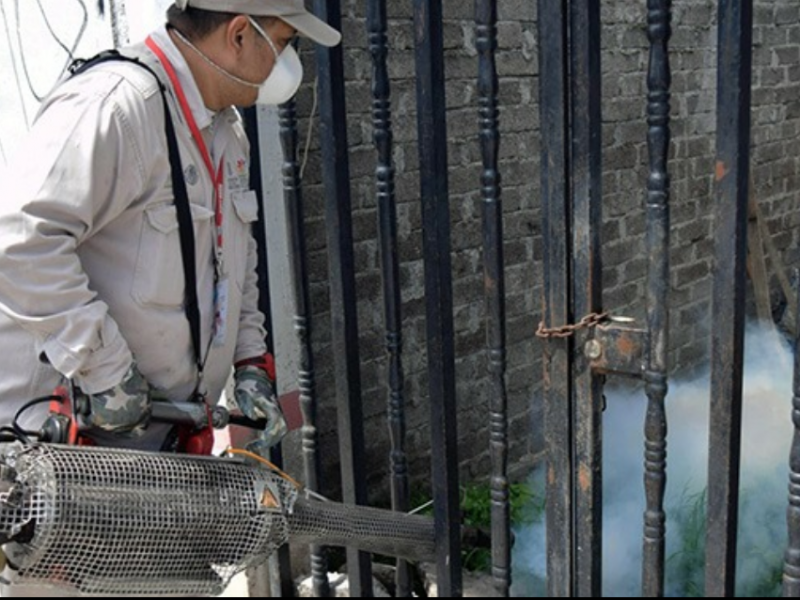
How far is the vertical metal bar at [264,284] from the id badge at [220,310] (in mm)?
478

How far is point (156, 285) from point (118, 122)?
0.38 meters

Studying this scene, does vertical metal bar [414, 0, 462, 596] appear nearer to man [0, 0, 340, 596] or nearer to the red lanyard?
man [0, 0, 340, 596]

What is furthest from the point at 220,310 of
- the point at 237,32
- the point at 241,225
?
the point at 237,32

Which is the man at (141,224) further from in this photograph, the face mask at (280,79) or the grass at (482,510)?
the grass at (482,510)

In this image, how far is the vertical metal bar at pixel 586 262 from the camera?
212 centimetres

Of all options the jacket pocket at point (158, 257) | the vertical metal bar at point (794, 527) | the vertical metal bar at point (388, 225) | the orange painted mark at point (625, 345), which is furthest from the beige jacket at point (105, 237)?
the vertical metal bar at point (794, 527)

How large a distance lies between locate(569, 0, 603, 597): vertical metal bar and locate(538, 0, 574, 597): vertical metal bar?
20 mm

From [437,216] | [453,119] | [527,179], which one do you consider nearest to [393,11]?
[453,119]

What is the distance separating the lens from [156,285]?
2.24m

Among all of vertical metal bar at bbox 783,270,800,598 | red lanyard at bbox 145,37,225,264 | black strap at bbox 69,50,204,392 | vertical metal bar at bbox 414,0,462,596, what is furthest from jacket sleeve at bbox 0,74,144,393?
vertical metal bar at bbox 783,270,800,598

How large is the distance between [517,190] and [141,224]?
2761 mm

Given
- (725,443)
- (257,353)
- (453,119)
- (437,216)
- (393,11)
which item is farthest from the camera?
(453,119)

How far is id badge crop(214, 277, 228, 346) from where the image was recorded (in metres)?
2.46

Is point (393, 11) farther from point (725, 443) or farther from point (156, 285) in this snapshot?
point (725, 443)
